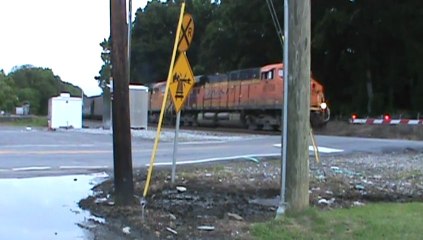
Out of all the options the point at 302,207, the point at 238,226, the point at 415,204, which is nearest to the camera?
the point at 238,226

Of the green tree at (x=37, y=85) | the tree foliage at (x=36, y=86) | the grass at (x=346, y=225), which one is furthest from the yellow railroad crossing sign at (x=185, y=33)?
the green tree at (x=37, y=85)

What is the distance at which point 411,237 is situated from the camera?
23.7 feet

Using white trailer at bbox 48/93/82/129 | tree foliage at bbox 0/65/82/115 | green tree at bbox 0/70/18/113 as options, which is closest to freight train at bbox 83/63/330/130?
white trailer at bbox 48/93/82/129

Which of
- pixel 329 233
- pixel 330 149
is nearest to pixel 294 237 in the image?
pixel 329 233

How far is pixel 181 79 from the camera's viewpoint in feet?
35.4

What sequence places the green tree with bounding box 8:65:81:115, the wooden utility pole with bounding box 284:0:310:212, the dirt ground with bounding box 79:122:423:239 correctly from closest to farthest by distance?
the dirt ground with bounding box 79:122:423:239 → the wooden utility pole with bounding box 284:0:310:212 → the green tree with bounding box 8:65:81:115

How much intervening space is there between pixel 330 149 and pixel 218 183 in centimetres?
Result: 1074

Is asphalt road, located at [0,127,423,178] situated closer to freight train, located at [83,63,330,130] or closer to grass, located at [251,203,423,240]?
grass, located at [251,203,423,240]

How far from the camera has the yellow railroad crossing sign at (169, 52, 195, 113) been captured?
35.3ft

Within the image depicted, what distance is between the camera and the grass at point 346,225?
7320 millimetres

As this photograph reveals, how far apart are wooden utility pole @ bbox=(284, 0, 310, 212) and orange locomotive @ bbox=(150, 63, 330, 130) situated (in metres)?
24.8

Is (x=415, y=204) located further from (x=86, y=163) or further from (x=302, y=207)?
(x=86, y=163)

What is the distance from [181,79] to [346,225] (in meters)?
4.31

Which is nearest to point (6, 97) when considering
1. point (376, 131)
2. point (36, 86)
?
point (36, 86)
